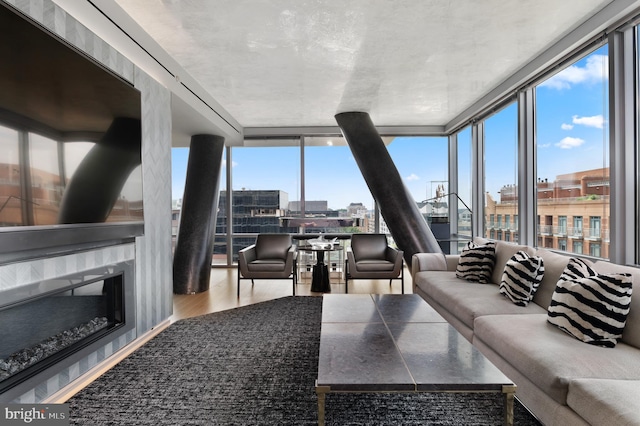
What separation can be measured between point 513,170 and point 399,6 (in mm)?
2806

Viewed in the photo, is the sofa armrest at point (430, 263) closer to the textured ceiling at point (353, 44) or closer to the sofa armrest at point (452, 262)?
the sofa armrest at point (452, 262)

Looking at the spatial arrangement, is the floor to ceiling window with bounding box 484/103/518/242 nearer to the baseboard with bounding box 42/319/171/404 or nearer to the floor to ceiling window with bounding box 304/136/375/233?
the floor to ceiling window with bounding box 304/136/375/233

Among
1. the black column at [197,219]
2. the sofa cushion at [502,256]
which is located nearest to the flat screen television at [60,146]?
the black column at [197,219]

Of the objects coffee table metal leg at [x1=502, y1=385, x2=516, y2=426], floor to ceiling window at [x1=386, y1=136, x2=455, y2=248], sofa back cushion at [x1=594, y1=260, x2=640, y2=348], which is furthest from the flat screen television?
floor to ceiling window at [x1=386, y1=136, x2=455, y2=248]

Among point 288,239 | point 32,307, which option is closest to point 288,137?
point 288,239

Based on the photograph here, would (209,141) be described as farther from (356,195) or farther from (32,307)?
(32,307)

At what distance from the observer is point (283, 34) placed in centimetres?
321

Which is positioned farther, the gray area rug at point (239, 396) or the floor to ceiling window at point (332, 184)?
the floor to ceiling window at point (332, 184)

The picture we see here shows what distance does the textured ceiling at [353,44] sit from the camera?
9.22 feet

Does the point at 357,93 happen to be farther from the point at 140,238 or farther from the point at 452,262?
the point at 140,238

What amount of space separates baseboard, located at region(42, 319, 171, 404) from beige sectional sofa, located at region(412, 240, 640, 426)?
8.90 ft

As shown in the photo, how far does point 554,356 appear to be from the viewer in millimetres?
1778

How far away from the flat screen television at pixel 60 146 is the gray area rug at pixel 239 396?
0.97 m

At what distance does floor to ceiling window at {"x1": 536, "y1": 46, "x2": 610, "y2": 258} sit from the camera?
3102 millimetres
